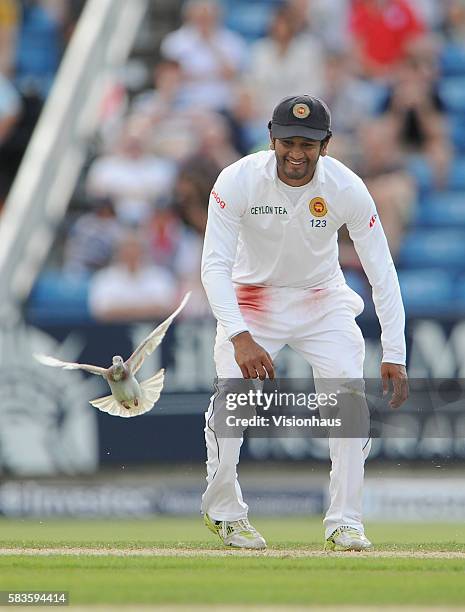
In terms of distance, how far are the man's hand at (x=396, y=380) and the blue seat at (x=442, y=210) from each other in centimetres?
645

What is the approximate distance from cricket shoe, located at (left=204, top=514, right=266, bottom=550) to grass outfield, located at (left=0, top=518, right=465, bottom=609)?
10 cm

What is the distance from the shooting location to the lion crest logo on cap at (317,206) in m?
7.01

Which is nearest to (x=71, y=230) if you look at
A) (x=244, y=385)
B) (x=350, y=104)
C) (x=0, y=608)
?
(x=350, y=104)

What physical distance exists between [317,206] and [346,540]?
1482 mm

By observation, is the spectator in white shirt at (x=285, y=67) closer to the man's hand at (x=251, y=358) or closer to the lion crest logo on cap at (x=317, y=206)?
the lion crest logo on cap at (x=317, y=206)

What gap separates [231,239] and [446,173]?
7.00 metres

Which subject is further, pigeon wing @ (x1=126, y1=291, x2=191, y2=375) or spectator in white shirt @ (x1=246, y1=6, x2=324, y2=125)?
spectator in white shirt @ (x1=246, y1=6, x2=324, y2=125)

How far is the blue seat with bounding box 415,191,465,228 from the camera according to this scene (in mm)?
13547

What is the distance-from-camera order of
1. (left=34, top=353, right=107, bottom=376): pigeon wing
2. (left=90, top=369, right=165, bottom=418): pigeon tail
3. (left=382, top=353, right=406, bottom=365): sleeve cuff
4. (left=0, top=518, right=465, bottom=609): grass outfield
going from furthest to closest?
(left=90, top=369, right=165, bottom=418): pigeon tail, (left=34, top=353, right=107, bottom=376): pigeon wing, (left=382, top=353, right=406, bottom=365): sleeve cuff, (left=0, top=518, right=465, bottom=609): grass outfield

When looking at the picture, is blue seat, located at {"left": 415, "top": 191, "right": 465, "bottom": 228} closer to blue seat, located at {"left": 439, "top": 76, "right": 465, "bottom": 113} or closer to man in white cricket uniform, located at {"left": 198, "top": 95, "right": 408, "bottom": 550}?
blue seat, located at {"left": 439, "top": 76, "right": 465, "bottom": 113}

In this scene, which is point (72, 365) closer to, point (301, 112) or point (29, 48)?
point (301, 112)

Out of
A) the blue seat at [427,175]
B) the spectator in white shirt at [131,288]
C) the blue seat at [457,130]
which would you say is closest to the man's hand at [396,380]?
the spectator in white shirt at [131,288]

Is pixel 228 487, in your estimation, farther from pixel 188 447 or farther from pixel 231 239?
pixel 188 447

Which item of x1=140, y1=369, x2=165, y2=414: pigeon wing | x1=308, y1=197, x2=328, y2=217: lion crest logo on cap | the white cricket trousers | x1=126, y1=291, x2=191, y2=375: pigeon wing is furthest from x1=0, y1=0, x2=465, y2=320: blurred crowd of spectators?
x1=308, y1=197, x2=328, y2=217: lion crest logo on cap
